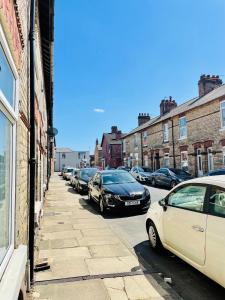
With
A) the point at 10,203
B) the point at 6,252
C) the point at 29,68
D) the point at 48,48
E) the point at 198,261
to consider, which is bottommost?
the point at 198,261

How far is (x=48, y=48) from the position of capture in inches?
389

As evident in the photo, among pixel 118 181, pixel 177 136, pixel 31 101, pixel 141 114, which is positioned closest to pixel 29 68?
pixel 31 101

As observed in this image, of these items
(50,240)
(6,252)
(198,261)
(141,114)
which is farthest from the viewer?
(141,114)

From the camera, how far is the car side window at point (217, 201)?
12.6 feet

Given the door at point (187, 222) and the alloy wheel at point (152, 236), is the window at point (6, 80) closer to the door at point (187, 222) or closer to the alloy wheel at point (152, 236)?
the door at point (187, 222)

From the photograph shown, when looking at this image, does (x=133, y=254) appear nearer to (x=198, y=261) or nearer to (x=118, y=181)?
(x=198, y=261)

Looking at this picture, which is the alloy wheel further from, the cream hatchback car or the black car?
the black car

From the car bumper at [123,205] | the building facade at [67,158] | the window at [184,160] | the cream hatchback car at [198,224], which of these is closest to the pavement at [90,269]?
the cream hatchback car at [198,224]

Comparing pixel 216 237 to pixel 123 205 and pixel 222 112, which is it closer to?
pixel 123 205

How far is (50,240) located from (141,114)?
34.8 metres

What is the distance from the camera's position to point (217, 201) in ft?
13.0

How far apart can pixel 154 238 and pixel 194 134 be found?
1675 cm

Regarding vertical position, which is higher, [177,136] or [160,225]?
[177,136]

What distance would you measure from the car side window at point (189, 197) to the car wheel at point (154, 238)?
893 millimetres
